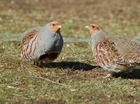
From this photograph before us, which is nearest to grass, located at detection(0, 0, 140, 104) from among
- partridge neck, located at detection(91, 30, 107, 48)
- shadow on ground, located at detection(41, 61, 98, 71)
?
shadow on ground, located at detection(41, 61, 98, 71)

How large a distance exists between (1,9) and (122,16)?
3669mm

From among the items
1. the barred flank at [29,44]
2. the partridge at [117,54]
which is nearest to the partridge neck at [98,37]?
the partridge at [117,54]

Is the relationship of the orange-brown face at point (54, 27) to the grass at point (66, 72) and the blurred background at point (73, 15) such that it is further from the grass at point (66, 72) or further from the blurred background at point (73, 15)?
the blurred background at point (73, 15)

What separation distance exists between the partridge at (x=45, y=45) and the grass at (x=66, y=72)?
0.20 meters

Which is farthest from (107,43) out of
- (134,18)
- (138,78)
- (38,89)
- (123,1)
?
(123,1)

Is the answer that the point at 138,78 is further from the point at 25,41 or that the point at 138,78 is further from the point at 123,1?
the point at 123,1

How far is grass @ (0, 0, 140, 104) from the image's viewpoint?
6.70m

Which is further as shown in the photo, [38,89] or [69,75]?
[69,75]

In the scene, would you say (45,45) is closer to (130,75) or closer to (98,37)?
(98,37)

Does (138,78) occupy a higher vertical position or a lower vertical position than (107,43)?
lower

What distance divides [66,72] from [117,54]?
1032 mm

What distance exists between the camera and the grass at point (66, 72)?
6.70 metres

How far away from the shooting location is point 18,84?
7.36 m

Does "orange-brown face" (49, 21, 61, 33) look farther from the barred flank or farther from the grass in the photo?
the grass
